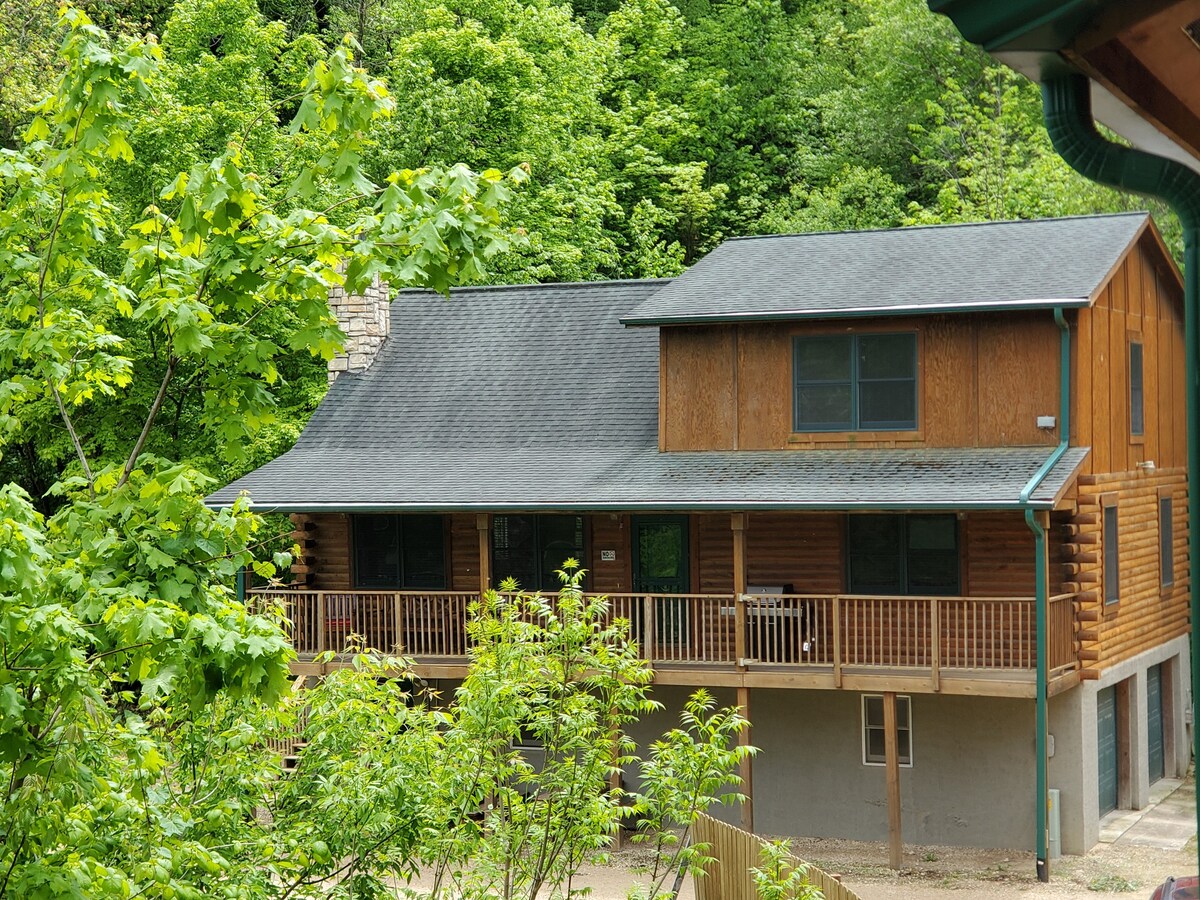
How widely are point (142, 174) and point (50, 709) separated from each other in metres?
24.2

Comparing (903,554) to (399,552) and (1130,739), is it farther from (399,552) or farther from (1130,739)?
(399,552)

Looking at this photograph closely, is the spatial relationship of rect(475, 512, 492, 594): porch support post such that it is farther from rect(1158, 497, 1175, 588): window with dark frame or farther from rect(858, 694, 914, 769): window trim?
rect(1158, 497, 1175, 588): window with dark frame

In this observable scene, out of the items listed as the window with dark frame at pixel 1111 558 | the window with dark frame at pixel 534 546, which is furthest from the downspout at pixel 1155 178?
the window with dark frame at pixel 534 546

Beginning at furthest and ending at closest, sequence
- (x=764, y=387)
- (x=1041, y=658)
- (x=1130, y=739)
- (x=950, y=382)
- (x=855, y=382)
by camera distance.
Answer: (x=1130, y=739) → (x=764, y=387) → (x=855, y=382) → (x=950, y=382) → (x=1041, y=658)

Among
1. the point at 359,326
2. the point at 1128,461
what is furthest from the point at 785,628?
the point at 359,326

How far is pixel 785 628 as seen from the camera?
22.0 m

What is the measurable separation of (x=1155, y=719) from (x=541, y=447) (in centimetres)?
1084

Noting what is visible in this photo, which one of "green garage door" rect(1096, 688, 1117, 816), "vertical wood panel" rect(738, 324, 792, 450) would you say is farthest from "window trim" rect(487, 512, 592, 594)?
"green garage door" rect(1096, 688, 1117, 816)

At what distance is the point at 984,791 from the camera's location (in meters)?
20.6

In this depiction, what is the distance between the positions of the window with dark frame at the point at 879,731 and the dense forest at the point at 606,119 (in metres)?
11.5

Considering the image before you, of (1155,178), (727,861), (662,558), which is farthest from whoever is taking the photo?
(662,558)

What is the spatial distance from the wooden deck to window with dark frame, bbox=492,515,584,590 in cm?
109

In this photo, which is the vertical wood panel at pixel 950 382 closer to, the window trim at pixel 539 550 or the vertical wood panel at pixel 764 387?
the vertical wood panel at pixel 764 387

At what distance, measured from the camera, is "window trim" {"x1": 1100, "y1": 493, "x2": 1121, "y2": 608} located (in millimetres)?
21242
